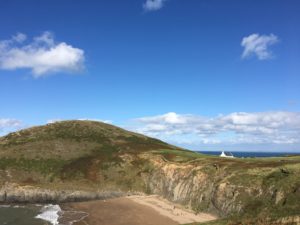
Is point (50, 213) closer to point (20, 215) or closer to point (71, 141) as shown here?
point (20, 215)

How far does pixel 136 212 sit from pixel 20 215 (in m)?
23.6

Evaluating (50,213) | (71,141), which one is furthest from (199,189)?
(71,141)

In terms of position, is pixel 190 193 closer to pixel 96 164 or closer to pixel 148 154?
pixel 148 154

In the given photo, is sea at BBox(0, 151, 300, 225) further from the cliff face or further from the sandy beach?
the cliff face

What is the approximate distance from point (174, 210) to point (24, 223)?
1146 inches

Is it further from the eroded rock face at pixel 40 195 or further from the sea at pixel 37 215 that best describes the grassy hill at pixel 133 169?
the sea at pixel 37 215

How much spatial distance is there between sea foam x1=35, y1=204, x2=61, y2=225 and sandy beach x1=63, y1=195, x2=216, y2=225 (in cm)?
359

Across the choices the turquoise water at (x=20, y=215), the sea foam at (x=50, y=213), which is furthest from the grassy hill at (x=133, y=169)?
the sea foam at (x=50, y=213)

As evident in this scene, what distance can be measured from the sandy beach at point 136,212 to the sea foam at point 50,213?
141 inches

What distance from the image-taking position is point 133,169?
10394 cm

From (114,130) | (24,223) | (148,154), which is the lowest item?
(24,223)

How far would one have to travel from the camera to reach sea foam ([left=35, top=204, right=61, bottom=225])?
70.2m

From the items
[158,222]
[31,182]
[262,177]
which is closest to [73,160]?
[31,182]

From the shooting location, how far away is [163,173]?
94625 millimetres
